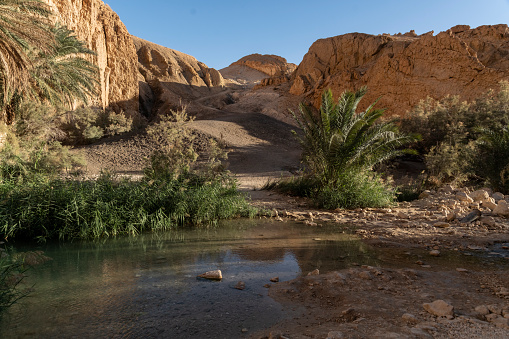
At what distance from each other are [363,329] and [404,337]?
290mm

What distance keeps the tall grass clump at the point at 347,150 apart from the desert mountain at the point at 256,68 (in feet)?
222

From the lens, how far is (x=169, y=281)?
3.90m

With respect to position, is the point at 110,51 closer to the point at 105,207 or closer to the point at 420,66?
the point at 420,66

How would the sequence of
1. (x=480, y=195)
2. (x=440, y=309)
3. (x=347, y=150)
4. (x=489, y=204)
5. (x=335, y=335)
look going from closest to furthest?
1. (x=335, y=335)
2. (x=440, y=309)
3. (x=489, y=204)
4. (x=347, y=150)
5. (x=480, y=195)

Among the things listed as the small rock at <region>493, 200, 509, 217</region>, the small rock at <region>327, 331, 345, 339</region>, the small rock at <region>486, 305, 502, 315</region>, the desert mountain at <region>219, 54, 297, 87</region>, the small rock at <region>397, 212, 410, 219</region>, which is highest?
the desert mountain at <region>219, 54, 297, 87</region>

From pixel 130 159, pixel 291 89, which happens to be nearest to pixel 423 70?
pixel 291 89

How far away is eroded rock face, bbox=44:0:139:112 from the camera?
2944 cm

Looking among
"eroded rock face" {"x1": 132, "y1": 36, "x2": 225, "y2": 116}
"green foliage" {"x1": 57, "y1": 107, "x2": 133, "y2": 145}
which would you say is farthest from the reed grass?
"eroded rock face" {"x1": 132, "y1": 36, "x2": 225, "y2": 116}

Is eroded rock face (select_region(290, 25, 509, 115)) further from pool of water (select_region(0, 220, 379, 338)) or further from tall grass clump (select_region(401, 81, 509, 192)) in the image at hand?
pool of water (select_region(0, 220, 379, 338))

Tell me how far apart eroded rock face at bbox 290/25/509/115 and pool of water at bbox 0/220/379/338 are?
3220cm

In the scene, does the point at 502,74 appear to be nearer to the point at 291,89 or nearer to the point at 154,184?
the point at 291,89

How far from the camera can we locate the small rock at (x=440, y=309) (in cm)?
268

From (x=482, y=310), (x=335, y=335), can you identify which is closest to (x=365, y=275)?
(x=482, y=310)

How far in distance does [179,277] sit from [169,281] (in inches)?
6.8
